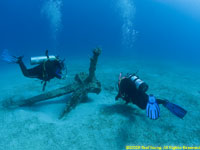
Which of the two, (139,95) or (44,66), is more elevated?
(44,66)

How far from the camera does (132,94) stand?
4.81 m

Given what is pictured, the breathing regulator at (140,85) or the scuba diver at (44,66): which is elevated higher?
the scuba diver at (44,66)

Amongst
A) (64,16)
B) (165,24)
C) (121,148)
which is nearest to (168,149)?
(121,148)

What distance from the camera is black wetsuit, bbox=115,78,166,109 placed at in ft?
15.3

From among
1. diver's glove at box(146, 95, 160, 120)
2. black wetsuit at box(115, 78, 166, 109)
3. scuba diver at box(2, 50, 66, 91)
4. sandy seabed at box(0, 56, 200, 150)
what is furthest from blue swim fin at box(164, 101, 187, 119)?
scuba diver at box(2, 50, 66, 91)

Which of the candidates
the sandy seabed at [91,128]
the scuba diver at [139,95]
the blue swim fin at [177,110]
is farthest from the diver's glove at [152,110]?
the blue swim fin at [177,110]

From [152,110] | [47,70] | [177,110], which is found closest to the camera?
[152,110]

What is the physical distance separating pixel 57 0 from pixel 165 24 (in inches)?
4110

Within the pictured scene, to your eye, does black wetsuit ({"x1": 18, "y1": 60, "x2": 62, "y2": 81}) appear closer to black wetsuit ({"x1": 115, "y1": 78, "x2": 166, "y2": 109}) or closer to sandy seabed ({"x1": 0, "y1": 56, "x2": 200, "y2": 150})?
sandy seabed ({"x1": 0, "y1": 56, "x2": 200, "y2": 150})

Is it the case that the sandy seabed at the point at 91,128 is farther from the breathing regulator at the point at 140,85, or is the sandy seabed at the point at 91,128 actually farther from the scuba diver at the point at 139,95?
the breathing regulator at the point at 140,85

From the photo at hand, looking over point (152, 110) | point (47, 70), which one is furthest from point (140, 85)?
point (47, 70)

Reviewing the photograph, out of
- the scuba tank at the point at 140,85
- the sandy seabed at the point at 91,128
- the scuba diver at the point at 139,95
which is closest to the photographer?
the sandy seabed at the point at 91,128

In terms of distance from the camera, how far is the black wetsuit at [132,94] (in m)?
4.68

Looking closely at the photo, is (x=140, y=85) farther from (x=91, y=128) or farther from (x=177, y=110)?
(x=91, y=128)
